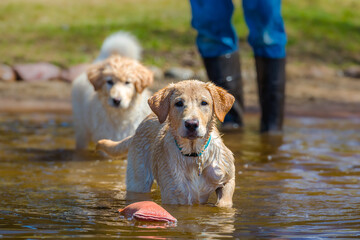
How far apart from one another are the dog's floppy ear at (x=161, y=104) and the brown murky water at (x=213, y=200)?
2.05ft

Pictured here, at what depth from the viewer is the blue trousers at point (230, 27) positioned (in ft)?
24.6

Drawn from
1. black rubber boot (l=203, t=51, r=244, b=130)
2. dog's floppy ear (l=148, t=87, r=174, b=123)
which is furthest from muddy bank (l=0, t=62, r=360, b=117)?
dog's floppy ear (l=148, t=87, r=174, b=123)

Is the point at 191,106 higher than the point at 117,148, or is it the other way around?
the point at 191,106

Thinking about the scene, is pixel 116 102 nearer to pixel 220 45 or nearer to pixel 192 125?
pixel 220 45

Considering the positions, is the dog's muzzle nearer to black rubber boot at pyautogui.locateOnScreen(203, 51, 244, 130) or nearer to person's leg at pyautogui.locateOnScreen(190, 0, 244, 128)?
person's leg at pyautogui.locateOnScreen(190, 0, 244, 128)

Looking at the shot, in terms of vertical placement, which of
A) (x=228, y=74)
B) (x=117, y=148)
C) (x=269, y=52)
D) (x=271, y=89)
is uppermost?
(x=269, y=52)

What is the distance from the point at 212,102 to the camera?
4707 millimetres

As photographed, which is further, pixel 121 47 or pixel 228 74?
pixel 228 74

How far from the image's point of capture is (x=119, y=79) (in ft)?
22.9

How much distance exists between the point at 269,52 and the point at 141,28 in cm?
723

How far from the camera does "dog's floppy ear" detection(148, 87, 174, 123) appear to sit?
470cm

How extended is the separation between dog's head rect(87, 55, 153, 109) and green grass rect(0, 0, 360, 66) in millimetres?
5608

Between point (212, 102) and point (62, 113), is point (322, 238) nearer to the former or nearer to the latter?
point (212, 102)

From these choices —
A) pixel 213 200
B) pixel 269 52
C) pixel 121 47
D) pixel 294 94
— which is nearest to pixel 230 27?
pixel 269 52
